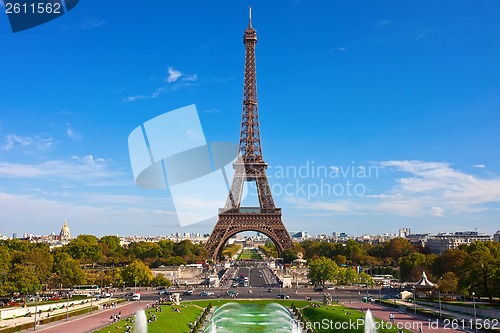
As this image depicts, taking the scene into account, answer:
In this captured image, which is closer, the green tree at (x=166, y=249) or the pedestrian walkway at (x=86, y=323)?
the pedestrian walkway at (x=86, y=323)

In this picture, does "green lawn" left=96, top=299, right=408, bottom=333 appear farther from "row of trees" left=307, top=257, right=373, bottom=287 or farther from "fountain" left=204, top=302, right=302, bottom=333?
"row of trees" left=307, top=257, right=373, bottom=287

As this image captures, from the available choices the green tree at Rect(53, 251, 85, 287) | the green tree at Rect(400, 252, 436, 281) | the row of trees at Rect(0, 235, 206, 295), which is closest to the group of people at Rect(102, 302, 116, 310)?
the row of trees at Rect(0, 235, 206, 295)

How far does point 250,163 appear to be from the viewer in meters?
93.2

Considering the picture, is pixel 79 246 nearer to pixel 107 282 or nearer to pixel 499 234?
pixel 107 282

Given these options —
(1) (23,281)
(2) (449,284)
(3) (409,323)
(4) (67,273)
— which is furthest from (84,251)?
(3) (409,323)

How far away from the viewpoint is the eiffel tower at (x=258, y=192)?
92.0 meters

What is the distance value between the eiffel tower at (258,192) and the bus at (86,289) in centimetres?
2447

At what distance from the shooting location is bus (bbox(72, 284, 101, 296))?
65375 millimetres

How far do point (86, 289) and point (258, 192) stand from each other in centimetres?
3715

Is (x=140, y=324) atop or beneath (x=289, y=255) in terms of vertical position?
beneath

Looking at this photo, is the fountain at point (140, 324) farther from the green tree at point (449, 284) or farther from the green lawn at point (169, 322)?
the green tree at point (449, 284)

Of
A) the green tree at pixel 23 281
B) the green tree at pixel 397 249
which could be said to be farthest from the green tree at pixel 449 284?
the green tree at pixel 397 249

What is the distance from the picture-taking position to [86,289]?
231 feet

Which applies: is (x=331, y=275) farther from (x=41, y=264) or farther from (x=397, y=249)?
(x=397, y=249)
